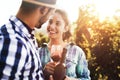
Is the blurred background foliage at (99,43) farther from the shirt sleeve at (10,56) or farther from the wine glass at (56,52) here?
the shirt sleeve at (10,56)

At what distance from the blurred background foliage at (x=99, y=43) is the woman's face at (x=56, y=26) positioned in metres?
1.37

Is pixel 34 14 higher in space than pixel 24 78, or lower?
higher

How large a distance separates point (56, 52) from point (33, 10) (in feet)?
5.92

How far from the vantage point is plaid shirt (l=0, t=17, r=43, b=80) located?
1387mm

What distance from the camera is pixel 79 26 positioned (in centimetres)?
472

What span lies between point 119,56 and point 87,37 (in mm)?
643

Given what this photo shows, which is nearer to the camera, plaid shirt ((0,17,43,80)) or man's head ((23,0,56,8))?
plaid shirt ((0,17,43,80))

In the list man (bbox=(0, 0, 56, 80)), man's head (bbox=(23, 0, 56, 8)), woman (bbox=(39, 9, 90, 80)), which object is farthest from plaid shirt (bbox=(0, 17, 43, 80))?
woman (bbox=(39, 9, 90, 80))

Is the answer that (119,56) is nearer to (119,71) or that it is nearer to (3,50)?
(119,71)

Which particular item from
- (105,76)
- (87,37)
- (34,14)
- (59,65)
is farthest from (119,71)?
(34,14)

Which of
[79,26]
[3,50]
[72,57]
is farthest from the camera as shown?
[79,26]

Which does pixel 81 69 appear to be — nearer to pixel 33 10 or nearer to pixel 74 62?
pixel 74 62

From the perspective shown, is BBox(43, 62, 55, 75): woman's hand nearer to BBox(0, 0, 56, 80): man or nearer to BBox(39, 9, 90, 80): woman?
BBox(39, 9, 90, 80): woman

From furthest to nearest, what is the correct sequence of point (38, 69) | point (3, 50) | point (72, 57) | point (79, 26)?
point (79, 26), point (72, 57), point (38, 69), point (3, 50)
